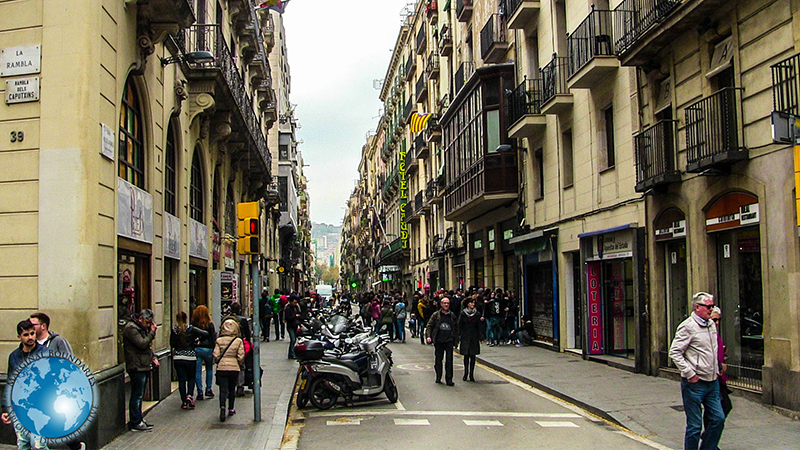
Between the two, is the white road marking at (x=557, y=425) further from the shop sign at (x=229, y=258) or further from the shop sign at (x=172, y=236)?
the shop sign at (x=229, y=258)

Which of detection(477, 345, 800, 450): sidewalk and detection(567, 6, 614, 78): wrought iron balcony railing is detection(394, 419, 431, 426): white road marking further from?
detection(567, 6, 614, 78): wrought iron balcony railing

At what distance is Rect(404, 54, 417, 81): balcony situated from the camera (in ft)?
163

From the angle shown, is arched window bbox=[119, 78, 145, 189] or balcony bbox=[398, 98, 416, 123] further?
balcony bbox=[398, 98, 416, 123]

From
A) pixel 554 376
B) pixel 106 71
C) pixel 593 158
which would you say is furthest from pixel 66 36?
pixel 593 158

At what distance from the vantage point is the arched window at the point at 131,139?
36.7 ft

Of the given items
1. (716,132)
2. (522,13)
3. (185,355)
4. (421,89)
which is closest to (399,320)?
(522,13)

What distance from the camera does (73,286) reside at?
344 inches

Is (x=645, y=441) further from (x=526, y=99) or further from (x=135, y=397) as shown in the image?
(x=526, y=99)

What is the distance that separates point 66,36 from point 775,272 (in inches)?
399

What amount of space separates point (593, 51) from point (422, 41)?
29.3m

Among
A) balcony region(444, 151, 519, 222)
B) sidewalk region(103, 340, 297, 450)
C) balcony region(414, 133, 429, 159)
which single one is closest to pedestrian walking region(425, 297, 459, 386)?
sidewalk region(103, 340, 297, 450)

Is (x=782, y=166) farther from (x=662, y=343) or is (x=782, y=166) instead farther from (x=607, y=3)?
(x=607, y=3)

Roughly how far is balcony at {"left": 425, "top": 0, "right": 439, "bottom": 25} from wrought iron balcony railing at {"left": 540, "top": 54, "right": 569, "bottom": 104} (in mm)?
20983

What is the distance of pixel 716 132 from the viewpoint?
12422 mm
